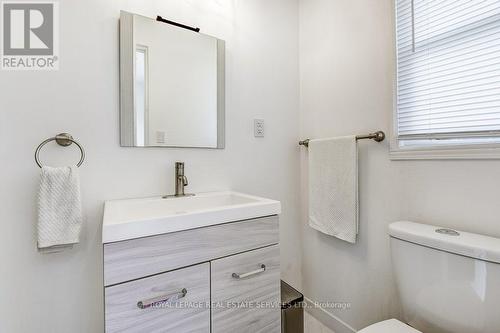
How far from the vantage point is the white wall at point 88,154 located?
894 mm

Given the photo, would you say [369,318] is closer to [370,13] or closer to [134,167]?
[134,167]

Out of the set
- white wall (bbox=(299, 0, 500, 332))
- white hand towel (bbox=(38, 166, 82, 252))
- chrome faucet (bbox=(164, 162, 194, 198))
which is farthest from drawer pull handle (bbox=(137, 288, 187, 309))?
white wall (bbox=(299, 0, 500, 332))

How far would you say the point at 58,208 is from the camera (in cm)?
85

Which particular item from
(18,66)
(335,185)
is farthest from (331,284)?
(18,66)

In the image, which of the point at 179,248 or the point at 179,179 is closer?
the point at 179,248

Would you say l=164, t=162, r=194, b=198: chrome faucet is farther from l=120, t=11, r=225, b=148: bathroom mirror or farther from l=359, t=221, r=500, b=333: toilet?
l=359, t=221, r=500, b=333: toilet

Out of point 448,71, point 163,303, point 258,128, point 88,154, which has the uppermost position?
point 448,71

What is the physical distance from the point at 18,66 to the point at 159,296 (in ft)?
3.34

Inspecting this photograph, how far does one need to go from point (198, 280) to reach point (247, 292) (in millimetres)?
226

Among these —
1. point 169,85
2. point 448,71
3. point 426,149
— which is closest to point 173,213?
point 169,85

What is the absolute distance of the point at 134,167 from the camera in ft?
3.62

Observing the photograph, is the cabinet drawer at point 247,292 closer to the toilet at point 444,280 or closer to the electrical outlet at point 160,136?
the toilet at point 444,280

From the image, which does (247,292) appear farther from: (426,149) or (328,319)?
(426,149)

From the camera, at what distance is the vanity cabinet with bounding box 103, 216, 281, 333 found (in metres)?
0.70
